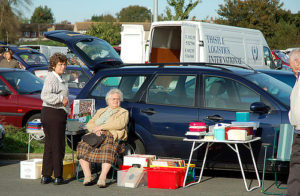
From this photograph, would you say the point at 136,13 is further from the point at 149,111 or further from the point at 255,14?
the point at 149,111

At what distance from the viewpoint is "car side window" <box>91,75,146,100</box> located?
8.86 meters

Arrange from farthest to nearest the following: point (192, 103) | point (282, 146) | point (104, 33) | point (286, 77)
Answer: point (104, 33) < point (286, 77) < point (192, 103) < point (282, 146)

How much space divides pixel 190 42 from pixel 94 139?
9058mm

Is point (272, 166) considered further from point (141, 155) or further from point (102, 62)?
point (102, 62)

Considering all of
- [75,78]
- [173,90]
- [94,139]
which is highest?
[173,90]

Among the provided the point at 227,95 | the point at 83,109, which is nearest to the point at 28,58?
the point at 83,109

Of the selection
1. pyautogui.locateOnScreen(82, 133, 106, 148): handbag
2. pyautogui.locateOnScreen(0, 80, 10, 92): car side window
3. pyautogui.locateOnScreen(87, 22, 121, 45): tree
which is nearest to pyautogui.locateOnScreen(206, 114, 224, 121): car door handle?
pyautogui.locateOnScreen(82, 133, 106, 148): handbag

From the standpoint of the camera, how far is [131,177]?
8.04 meters

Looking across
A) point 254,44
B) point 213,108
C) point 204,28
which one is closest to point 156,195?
point 213,108

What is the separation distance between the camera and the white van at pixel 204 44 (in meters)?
16.7

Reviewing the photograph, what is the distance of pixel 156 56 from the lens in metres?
18.0

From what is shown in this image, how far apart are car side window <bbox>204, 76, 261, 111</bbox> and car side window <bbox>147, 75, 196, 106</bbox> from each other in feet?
0.80

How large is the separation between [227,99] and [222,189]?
4.33ft

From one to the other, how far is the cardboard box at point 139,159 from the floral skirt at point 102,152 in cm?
25
